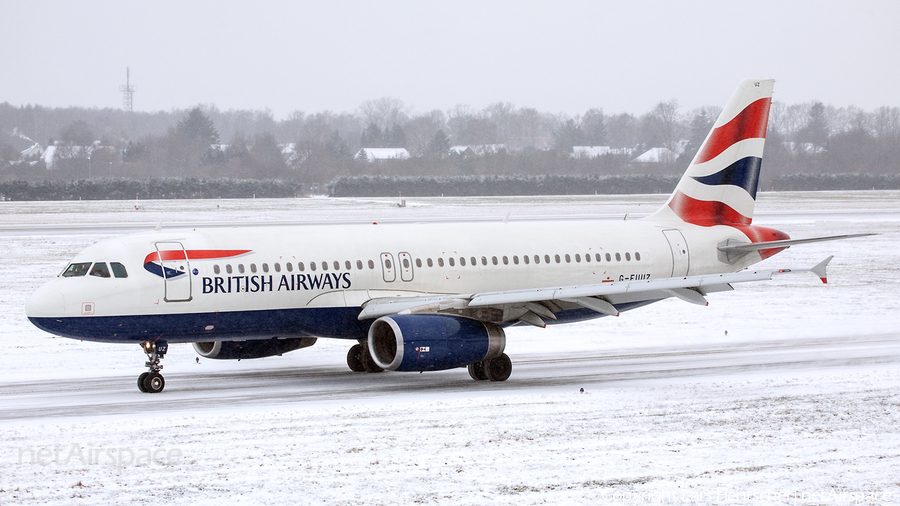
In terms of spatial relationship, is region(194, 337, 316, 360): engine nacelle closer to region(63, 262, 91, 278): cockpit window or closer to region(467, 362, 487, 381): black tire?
region(63, 262, 91, 278): cockpit window

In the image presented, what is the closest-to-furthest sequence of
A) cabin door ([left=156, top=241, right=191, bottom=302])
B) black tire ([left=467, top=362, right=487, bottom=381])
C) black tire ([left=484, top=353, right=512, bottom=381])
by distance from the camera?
cabin door ([left=156, top=241, right=191, bottom=302]), black tire ([left=484, top=353, right=512, bottom=381]), black tire ([left=467, top=362, right=487, bottom=381])

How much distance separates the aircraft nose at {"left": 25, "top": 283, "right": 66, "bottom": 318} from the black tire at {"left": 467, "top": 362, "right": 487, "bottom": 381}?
874 cm

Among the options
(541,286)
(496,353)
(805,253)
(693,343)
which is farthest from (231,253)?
(805,253)

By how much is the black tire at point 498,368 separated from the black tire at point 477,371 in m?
0.12

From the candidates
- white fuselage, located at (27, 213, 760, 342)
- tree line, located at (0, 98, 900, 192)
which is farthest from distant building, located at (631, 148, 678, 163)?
white fuselage, located at (27, 213, 760, 342)

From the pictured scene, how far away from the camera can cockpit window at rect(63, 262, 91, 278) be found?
21.0m

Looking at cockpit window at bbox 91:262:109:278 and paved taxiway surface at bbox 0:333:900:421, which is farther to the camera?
cockpit window at bbox 91:262:109:278

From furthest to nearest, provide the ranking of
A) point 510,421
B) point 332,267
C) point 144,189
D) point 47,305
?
point 144,189, point 332,267, point 47,305, point 510,421

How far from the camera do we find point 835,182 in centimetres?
12019

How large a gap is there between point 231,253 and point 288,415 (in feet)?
16.5

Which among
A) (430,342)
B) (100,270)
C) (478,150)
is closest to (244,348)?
(100,270)

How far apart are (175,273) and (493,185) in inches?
3641

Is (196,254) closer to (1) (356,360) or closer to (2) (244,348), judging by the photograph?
(2) (244,348)

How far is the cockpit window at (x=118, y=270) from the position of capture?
2097 centimetres
